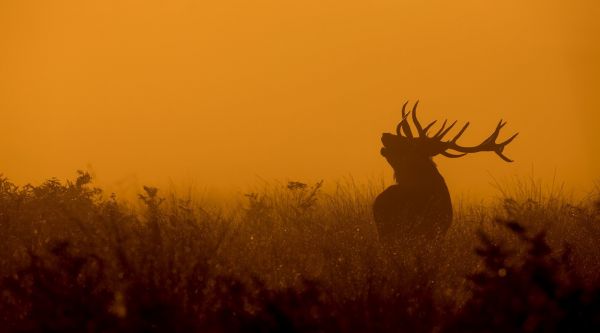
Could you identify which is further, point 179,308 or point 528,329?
point 179,308

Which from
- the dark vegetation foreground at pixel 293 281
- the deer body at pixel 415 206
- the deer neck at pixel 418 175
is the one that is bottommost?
the dark vegetation foreground at pixel 293 281

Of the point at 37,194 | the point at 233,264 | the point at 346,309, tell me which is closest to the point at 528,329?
the point at 346,309

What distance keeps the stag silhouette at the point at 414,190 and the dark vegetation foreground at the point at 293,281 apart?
0.26 metres

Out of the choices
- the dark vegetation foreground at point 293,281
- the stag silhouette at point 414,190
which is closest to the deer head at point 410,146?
the stag silhouette at point 414,190

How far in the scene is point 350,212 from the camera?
9.99m

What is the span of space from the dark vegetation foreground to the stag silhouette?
265 mm

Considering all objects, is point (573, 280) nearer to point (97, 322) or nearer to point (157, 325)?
point (157, 325)

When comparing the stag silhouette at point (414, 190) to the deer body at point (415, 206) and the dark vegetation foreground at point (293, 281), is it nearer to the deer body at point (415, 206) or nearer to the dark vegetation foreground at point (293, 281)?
the deer body at point (415, 206)

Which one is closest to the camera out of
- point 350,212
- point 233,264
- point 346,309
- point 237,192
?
point 346,309

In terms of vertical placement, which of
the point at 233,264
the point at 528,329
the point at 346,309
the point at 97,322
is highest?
the point at 233,264

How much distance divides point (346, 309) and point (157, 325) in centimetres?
96

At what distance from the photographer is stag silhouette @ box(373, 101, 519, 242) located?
809 centimetres

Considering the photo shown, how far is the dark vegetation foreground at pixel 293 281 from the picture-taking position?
3.84 m

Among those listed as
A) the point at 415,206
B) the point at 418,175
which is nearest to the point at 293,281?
Answer: the point at 415,206
